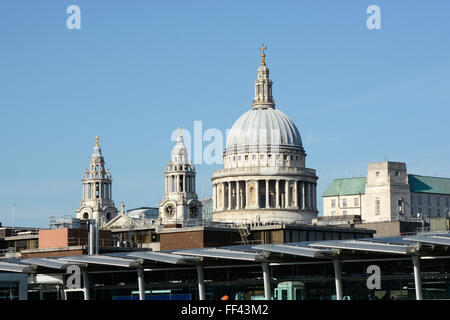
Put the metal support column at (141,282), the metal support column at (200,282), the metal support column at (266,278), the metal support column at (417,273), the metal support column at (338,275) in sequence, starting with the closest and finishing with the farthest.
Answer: the metal support column at (417,273) < the metal support column at (338,275) < the metal support column at (266,278) < the metal support column at (200,282) < the metal support column at (141,282)

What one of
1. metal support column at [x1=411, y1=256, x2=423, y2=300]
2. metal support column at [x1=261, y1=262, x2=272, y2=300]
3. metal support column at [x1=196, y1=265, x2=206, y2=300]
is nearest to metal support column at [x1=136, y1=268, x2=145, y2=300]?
metal support column at [x1=196, y1=265, x2=206, y2=300]

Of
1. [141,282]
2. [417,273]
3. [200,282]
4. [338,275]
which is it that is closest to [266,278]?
[338,275]

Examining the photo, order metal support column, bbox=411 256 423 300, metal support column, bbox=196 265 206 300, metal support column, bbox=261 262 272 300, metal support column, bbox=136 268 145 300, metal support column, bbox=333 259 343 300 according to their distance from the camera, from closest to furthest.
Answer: metal support column, bbox=411 256 423 300 → metal support column, bbox=333 259 343 300 → metal support column, bbox=261 262 272 300 → metal support column, bbox=196 265 206 300 → metal support column, bbox=136 268 145 300

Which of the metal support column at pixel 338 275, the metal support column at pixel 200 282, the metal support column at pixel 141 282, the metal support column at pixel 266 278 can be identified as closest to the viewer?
the metal support column at pixel 338 275

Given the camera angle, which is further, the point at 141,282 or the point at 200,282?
the point at 141,282

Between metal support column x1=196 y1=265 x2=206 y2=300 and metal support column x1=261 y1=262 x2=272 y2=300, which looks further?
metal support column x1=196 y1=265 x2=206 y2=300

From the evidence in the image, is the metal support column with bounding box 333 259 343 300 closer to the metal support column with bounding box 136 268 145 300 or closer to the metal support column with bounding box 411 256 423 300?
the metal support column with bounding box 411 256 423 300

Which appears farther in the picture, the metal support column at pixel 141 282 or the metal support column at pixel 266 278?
the metal support column at pixel 141 282

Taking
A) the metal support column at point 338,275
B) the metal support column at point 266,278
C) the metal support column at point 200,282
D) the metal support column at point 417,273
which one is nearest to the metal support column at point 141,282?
the metal support column at point 200,282

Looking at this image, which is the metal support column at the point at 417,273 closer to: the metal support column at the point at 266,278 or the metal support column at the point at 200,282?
the metal support column at the point at 266,278

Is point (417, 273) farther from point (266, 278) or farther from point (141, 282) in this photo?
point (141, 282)

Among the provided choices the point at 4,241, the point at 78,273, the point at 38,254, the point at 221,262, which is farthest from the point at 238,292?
the point at 4,241

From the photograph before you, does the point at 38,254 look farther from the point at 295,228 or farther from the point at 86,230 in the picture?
Answer: the point at 295,228

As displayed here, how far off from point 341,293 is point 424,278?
18.9ft
